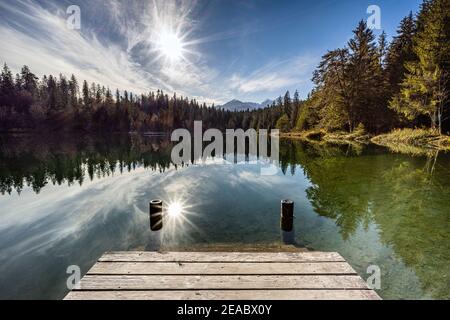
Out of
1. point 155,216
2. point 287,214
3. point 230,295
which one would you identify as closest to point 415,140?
point 287,214

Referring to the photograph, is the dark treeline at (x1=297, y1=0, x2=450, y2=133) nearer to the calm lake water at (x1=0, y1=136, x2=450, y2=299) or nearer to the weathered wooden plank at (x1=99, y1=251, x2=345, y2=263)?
the calm lake water at (x1=0, y1=136, x2=450, y2=299)

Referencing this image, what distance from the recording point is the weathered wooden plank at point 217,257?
3678 mm

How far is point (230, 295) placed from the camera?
9.33 ft

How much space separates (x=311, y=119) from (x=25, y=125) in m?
76.4

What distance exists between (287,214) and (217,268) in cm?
289

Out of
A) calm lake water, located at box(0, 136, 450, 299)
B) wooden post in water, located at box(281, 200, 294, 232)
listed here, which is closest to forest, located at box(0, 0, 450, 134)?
calm lake water, located at box(0, 136, 450, 299)

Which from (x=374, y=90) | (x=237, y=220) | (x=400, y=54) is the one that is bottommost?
(x=237, y=220)

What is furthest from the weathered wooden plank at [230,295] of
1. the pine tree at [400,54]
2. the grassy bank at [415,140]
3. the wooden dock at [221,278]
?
the pine tree at [400,54]

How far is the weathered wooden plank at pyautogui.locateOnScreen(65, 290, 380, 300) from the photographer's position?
2793mm

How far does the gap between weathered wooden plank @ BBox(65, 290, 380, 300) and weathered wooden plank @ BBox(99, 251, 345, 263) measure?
2.54 ft

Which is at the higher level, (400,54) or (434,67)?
(400,54)

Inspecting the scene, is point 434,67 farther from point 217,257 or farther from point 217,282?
point 217,282
